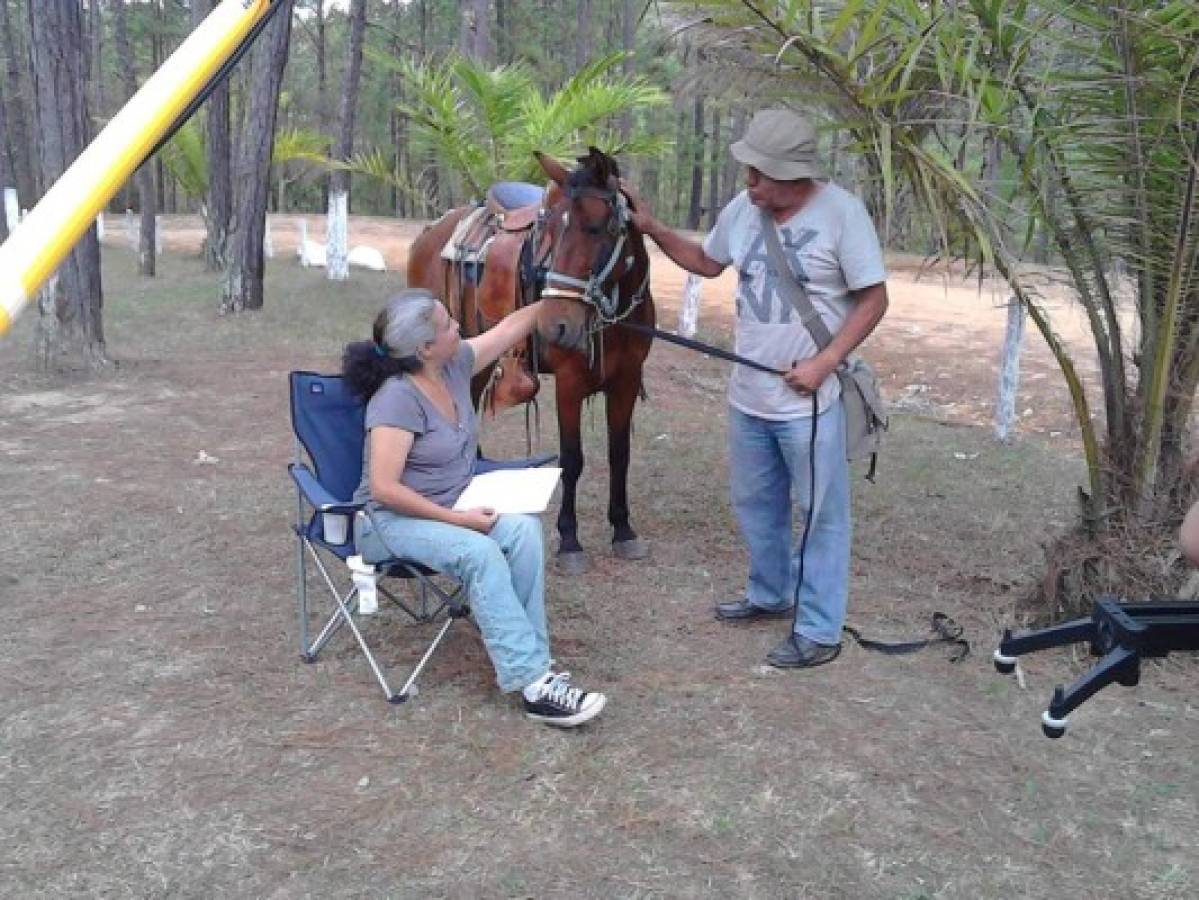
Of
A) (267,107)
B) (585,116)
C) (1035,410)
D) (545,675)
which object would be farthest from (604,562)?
(267,107)

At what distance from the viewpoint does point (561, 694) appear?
3.48 metres

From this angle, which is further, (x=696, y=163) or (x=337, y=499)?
(x=696, y=163)

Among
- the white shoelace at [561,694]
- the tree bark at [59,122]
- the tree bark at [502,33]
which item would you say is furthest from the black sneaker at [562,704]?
the tree bark at [502,33]

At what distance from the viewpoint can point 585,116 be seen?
10.6m

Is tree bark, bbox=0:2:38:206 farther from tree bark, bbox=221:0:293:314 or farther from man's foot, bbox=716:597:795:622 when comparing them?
man's foot, bbox=716:597:795:622

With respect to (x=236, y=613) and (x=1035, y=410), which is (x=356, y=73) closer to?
(x=1035, y=410)

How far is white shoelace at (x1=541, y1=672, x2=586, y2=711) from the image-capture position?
347 centimetres

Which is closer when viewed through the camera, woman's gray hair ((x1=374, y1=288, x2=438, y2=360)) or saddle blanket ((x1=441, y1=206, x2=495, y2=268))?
woman's gray hair ((x1=374, y1=288, x2=438, y2=360))

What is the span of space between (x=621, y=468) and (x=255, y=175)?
29.3 ft

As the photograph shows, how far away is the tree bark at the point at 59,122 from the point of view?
27.8ft

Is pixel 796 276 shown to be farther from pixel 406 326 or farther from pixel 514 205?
pixel 514 205

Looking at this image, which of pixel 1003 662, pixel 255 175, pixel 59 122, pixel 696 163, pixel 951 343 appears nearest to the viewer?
pixel 1003 662

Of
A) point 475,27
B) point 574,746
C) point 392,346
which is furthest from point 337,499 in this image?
point 475,27

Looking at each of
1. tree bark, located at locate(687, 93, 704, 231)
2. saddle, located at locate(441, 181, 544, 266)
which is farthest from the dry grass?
tree bark, located at locate(687, 93, 704, 231)
